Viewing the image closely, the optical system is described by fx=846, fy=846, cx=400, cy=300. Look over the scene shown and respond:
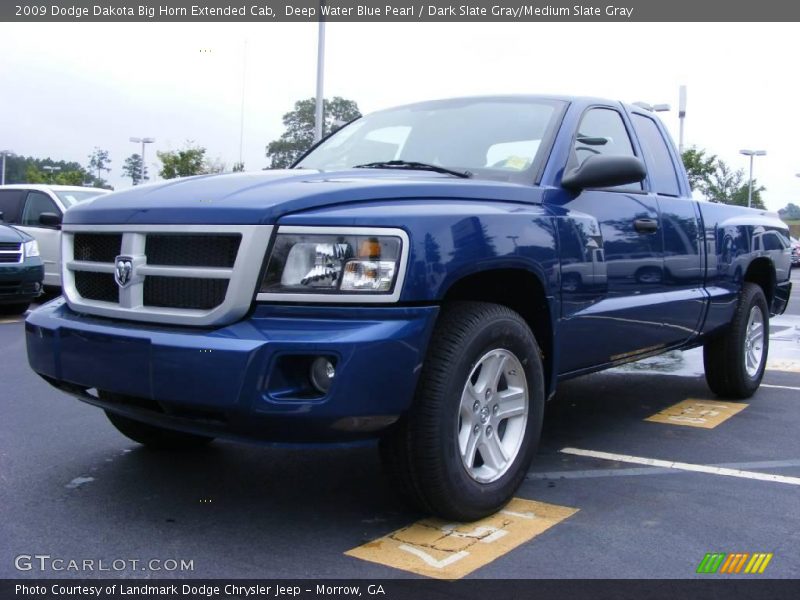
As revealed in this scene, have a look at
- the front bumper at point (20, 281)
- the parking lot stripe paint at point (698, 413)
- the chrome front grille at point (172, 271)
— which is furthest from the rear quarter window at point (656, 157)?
the front bumper at point (20, 281)

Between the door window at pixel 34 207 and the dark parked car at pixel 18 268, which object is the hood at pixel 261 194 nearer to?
the dark parked car at pixel 18 268

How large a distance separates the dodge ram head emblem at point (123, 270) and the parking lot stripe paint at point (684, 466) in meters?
2.40

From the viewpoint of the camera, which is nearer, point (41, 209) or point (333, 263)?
point (333, 263)

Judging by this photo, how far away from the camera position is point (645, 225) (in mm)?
4316

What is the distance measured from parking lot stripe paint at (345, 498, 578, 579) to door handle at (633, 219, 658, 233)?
1556 mm

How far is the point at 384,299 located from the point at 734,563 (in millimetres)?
1528

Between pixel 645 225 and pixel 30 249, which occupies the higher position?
pixel 645 225

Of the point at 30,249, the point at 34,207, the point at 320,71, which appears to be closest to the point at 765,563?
the point at 30,249

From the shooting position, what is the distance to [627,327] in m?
4.21

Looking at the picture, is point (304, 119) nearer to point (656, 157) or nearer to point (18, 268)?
point (18, 268)

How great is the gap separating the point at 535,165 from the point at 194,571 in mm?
2272

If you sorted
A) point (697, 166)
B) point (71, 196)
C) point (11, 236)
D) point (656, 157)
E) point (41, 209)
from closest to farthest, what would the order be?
point (656, 157), point (11, 236), point (41, 209), point (71, 196), point (697, 166)

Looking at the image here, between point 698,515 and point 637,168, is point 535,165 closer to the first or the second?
point 637,168

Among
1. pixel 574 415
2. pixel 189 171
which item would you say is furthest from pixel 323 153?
pixel 189 171
